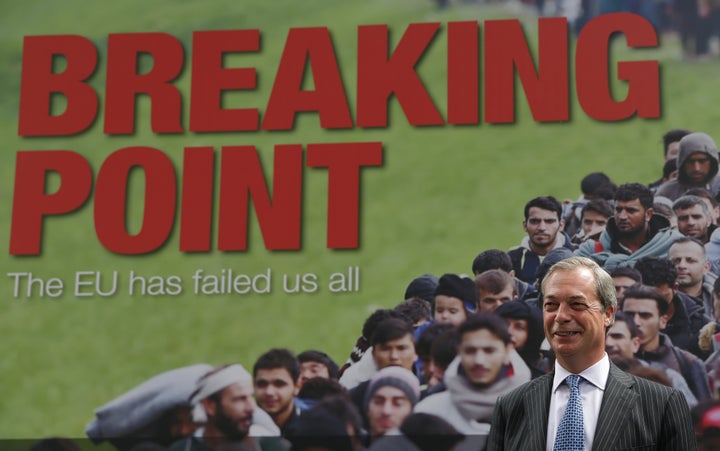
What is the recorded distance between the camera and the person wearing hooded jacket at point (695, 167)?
4.32 m

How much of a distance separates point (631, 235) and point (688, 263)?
0.85ft

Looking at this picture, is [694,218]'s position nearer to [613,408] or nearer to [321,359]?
[321,359]

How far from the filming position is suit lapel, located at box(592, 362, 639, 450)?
1569 millimetres

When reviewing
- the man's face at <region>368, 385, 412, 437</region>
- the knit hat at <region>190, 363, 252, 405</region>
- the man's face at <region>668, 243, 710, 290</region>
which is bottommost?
the man's face at <region>368, 385, 412, 437</region>

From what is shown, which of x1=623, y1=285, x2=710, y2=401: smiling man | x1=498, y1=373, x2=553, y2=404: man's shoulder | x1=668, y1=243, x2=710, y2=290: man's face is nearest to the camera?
x1=498, y1=373, x2=553, y2=404: man's shoulder

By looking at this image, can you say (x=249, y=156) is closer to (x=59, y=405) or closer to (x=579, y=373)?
(x=59, y=405)

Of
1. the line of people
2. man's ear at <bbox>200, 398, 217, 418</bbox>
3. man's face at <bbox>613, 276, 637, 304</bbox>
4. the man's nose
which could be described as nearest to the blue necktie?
the man's nose

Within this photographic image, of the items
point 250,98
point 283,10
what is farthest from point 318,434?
point 283,10

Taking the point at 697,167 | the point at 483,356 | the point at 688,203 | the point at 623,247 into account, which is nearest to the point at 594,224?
the point at 623,247

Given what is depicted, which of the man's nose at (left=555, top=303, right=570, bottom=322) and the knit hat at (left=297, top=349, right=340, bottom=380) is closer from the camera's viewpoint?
the man's nose at (left=555, top=303, right=570, bottom=322)

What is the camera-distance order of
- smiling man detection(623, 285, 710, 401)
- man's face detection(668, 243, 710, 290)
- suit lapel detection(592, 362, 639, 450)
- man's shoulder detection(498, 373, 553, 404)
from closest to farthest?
suit lapel detection(592, 362, 639, 450)
man's shoulder detection(498, 373, 553, 404)
smiling man detection(623, 285, 710, 401)
man's face detection(668, 243, 710, 290)

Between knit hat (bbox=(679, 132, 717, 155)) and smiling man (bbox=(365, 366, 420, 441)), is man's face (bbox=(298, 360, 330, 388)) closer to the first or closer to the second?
smiling man (bbox=(365, 366, 420, 441))

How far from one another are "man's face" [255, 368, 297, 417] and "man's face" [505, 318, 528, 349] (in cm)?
96

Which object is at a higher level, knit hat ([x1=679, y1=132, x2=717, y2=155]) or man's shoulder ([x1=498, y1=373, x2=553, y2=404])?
knit hat ([x1=679, y1=132, x2=717, y2=155])
